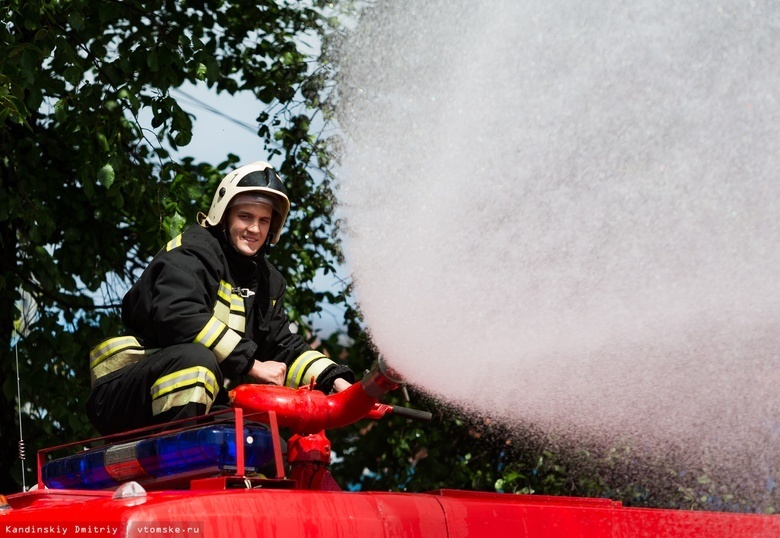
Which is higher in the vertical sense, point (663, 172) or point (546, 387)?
point (663, 172)

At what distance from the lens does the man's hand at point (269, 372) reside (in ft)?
15.0

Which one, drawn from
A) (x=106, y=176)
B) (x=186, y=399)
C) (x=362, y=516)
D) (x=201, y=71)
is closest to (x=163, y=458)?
(x=186, y=399)

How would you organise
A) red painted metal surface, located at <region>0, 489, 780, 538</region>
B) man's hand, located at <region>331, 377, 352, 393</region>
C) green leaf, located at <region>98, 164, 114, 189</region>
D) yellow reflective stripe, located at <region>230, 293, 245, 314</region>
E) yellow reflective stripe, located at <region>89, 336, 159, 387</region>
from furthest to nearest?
green leaf, located at <region>98, 164, 114, 189</region>, man's hand, located at <region>331, 377, 352, 393</region>, yellow reflective stripe, located at <region>230, 293, 245, 314</region>, yellow reflective stripe, located at <region>89, 336, 159, 387</region>, red painted metal surface, located at <region>0, 489, 780, 538</region>

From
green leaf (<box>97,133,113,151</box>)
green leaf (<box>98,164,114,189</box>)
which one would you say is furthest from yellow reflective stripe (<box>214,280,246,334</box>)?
green leaf (<box>97,133,113,151</box>)

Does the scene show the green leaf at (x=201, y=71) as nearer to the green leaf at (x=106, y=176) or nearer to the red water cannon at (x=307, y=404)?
the green leaf at (x=106, y=176)

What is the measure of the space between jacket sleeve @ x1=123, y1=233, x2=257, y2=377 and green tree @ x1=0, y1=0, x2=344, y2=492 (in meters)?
2.30

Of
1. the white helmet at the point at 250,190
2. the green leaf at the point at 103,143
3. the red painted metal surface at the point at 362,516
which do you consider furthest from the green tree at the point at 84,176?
the red painted metal surface at the point at 362,516

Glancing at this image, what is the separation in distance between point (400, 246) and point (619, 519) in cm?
152

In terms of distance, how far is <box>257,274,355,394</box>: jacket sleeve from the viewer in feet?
16.1

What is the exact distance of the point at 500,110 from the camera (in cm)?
596

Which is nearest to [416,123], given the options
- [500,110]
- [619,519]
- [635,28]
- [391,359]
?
[500,110]

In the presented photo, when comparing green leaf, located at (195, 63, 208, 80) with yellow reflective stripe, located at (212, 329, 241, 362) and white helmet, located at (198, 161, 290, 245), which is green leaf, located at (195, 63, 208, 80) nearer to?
white helmet, located at (198, 161, 290, 245)

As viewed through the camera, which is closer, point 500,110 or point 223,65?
point 500,110

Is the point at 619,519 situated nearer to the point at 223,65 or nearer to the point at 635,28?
the point at 635,28
